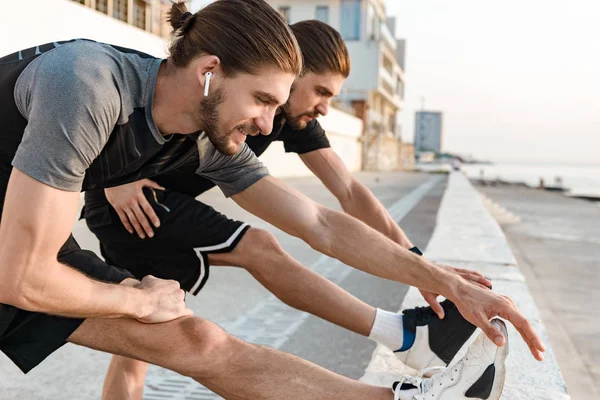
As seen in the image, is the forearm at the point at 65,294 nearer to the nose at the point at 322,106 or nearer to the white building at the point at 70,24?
the nose at the point at 322,106

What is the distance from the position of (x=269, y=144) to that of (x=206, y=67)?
1.43 meters

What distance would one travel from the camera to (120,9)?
1761cm

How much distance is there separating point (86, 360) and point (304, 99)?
6.03 ft

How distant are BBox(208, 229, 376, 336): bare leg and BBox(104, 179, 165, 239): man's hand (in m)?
0.36

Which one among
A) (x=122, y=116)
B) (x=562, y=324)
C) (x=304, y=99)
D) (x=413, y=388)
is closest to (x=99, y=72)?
(x=122, y=116)

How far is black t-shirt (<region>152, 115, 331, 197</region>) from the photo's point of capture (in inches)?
127

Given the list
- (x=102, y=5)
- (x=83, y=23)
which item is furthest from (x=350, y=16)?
(x=83, y=23)

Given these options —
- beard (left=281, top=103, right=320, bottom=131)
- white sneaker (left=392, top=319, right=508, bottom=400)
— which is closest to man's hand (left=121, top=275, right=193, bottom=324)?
white sneaker (left=392, top=319, right=508, bottom=400)

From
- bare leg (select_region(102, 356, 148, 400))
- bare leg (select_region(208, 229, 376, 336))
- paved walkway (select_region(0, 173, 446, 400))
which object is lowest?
paved walkway (select_region(0, 173, 446, 400))

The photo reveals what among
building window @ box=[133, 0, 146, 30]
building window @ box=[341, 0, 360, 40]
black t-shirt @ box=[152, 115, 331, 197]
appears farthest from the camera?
building window @ box=[341, 0, 360, 40]

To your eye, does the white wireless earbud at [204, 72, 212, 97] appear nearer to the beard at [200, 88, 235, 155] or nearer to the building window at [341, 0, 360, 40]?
the beard at [200, 88, 235, 155]

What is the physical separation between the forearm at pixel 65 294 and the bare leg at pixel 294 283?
1081 millimetres

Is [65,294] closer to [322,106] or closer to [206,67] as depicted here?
[206,67]

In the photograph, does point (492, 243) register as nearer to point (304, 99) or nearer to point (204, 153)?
point (304, 99)
